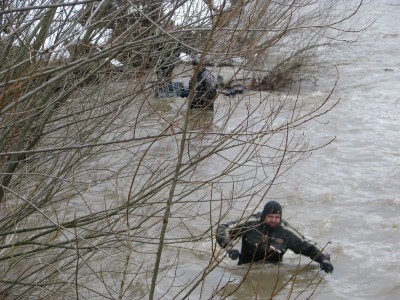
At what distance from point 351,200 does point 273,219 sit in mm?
4037

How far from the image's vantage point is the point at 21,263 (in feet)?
21.0

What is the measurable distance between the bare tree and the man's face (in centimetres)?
84

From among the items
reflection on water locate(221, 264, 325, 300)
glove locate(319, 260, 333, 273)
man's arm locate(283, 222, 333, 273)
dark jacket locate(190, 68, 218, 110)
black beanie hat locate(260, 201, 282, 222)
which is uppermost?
dark jacket locate(190, 68, 218, 110)

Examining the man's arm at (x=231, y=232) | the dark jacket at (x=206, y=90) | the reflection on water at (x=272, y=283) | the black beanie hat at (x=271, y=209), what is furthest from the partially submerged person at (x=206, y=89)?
the reflection on water at (x=272, y=283)

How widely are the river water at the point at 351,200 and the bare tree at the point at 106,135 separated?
848 millimetres

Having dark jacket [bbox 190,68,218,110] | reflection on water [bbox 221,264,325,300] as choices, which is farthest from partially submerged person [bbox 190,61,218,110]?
reflection on water [bbox 221,264,325,300]

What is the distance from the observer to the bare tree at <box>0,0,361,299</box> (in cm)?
468

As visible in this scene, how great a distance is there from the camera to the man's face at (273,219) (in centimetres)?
842

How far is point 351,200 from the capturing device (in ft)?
39.8

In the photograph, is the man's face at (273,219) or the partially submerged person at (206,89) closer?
the partially submerged person at (206,89)

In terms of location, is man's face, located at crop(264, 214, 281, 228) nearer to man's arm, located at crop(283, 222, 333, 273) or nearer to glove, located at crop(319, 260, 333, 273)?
man's arm, located at crop(283, 222, 333, 273)

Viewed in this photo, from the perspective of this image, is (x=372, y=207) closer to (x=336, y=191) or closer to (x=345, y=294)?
(x=336, y=191)

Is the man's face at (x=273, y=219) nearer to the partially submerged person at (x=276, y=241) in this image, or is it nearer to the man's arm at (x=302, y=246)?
the partially submerged person at (x=276, y=241)

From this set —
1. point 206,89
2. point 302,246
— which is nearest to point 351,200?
point 302,246
